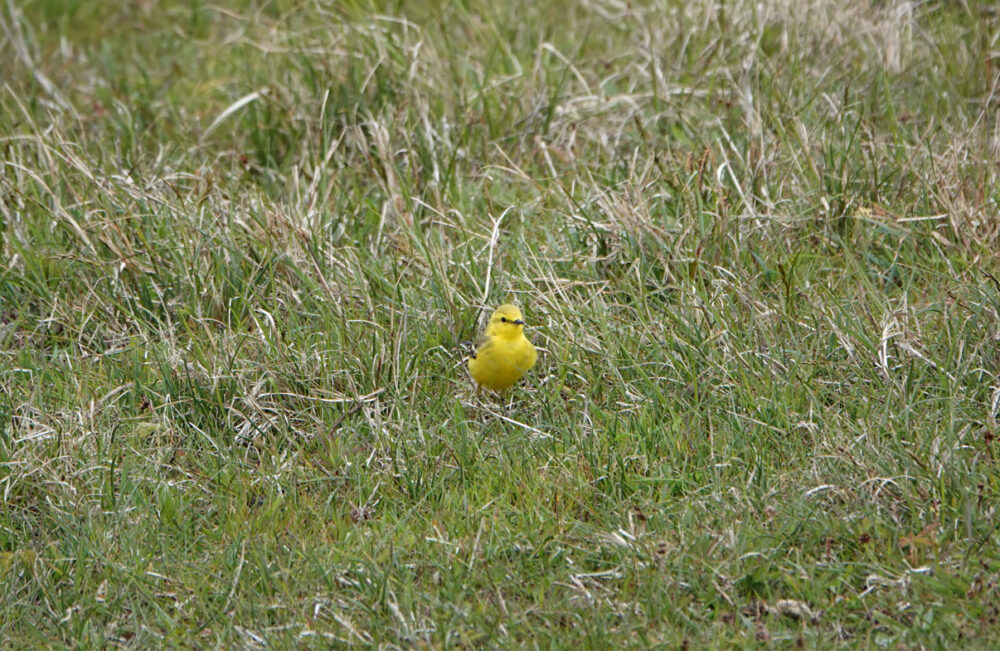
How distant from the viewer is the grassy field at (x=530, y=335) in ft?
12.0

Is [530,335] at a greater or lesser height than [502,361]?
lesser

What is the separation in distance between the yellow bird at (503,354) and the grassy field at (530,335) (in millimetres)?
Result: 148

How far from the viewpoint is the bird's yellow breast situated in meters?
4.54

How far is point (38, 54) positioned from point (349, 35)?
97.8 inches

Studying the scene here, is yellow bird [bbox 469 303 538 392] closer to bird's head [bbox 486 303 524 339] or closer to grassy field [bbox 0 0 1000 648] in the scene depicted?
bird's head [bbox 486 303 524 339]

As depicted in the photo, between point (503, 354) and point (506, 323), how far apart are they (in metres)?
0.20

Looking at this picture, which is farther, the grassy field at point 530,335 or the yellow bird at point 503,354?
the yellow bird at point 503,354

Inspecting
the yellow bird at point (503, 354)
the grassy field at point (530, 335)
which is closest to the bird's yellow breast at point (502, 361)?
the yellow bird at point (503, 354)

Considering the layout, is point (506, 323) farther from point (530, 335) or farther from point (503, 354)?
point (530, 335)

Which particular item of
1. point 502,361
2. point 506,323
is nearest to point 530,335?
point 506,323

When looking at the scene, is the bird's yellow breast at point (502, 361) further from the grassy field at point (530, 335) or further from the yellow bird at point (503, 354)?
the grassy field at point (530, 335)

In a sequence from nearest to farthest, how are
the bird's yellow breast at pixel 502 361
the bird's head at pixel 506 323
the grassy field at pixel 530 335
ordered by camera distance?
the grassy field at pixel 530 335 → the bird's yellow breast at pixel 502 361 → the bird's head at pixel 506 323

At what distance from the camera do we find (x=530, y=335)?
16.4ft

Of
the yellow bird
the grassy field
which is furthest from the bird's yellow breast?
the grassy field
